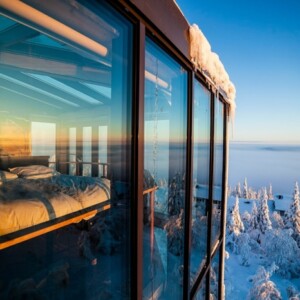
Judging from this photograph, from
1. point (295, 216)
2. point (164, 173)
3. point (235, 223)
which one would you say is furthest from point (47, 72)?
point (295, 216)

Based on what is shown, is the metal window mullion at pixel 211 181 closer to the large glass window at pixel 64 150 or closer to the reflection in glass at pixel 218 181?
the reflection in glass at pixel 218 181

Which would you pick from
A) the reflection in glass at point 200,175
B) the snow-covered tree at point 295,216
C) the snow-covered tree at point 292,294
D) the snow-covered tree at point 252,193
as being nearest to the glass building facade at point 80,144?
the reflection in glass at point 200,175

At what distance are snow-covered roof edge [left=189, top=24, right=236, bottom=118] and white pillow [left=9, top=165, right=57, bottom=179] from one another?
4.22ft

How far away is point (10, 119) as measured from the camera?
64cm

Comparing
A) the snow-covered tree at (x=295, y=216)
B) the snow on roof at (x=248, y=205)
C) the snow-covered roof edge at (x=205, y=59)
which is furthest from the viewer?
the snow on roof at (x=248, y=205)

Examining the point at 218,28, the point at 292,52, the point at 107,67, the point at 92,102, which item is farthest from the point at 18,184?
the point at 292,52

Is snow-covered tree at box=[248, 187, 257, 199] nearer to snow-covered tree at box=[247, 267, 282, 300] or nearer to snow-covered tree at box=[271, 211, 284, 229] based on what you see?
snow-covered tree at box=[271, 211, 284, 229]

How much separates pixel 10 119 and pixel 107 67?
45 centimetres

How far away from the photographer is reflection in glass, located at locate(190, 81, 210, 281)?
2.00m

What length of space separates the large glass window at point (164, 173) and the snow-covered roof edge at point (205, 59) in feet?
0.76

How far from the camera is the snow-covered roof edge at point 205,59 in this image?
5.32 ft

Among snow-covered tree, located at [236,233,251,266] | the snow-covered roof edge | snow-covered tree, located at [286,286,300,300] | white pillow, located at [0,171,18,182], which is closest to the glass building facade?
white pillow, located at [0,171,18,182]

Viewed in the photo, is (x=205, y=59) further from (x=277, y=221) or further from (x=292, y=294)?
(x=277, y=221)

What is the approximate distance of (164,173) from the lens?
144cm
